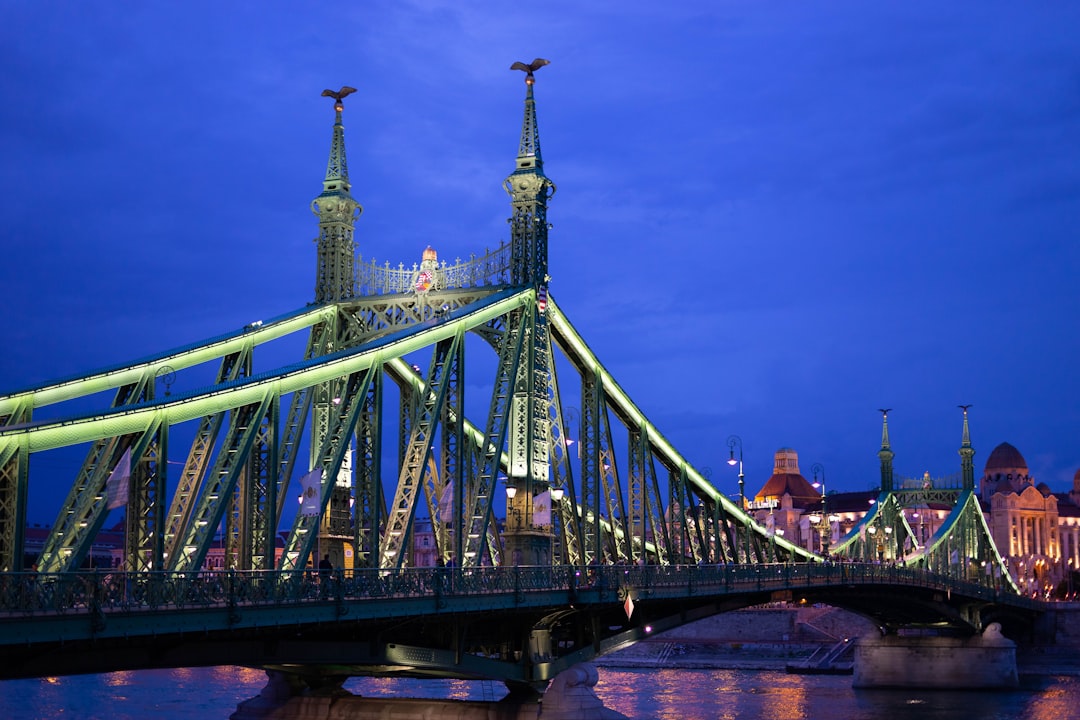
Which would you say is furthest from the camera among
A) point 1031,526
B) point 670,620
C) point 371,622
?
point 1031,526

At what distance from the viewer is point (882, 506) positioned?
348 ft

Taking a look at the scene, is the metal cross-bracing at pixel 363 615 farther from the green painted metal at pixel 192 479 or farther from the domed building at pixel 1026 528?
the domed building at pixel 1026 528

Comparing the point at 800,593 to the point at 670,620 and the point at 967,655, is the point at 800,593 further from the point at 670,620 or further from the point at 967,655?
the point at 967,655

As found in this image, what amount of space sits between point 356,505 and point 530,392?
282 inches

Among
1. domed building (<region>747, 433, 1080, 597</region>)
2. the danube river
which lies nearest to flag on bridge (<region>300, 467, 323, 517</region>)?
the danube river

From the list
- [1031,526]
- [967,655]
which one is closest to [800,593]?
[967,655]

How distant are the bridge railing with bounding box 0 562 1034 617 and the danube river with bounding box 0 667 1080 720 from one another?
14.9 metres

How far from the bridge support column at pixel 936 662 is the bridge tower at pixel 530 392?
49726mm

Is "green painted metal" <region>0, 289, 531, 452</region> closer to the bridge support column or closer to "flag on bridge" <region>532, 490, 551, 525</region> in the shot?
"flag on bridge" <region>532, 490, 551, 525</region>

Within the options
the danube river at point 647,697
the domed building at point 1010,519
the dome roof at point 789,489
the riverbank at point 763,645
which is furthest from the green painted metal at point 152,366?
the dome roof at point 789,489

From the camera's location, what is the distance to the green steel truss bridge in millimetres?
25781

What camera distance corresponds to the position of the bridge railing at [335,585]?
2320 centimetres

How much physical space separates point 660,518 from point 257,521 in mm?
18101

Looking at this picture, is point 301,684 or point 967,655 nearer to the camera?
point 301,684
